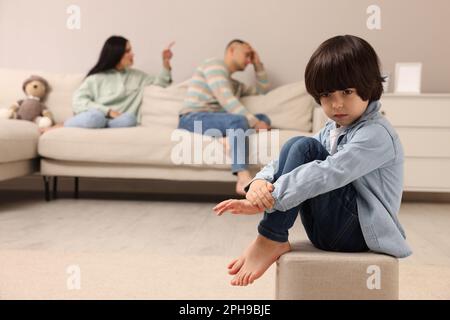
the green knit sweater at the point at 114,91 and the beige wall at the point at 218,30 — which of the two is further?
the beige wall at the point at 218,30

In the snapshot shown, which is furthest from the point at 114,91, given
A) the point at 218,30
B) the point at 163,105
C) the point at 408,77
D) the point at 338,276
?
the point at 338,276

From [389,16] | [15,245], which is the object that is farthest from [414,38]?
[15,245]

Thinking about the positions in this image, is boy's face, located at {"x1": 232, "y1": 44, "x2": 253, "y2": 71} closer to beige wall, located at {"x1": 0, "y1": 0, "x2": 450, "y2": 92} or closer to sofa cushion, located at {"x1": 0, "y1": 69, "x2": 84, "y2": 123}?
beige wall, located at {"x1": 0, "y1": 0, "x2": 450, "y2": 92}

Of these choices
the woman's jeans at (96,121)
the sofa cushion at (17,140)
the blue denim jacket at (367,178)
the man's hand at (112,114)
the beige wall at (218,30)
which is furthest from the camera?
the beige wall at (218,30)

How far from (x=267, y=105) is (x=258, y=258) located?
2.19 metres

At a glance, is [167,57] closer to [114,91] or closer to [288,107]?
[114,91]

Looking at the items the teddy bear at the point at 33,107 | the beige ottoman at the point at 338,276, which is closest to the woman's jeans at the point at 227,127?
the teddy bear at the point at 33,107

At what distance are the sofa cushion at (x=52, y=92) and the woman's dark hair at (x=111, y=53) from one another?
0.19 meters

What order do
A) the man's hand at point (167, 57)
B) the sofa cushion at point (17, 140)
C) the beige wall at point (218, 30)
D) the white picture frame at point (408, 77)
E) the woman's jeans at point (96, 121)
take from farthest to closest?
the beige wall at point (218, 30) → the man's hand at point (167, 57) → the white picture frame at point (408, 77) → the woman's jeans at point (96, 121) → the sofa cushion at point (17, 140)

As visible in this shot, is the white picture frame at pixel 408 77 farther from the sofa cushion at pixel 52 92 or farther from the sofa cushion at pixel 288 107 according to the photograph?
the sofa cushion at pixel 52 92

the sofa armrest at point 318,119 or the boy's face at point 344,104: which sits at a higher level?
the boy's face at point 344,104

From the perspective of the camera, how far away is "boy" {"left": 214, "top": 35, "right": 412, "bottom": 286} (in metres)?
1.08

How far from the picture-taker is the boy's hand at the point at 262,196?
1073mm

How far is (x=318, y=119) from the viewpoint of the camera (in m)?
3.08
